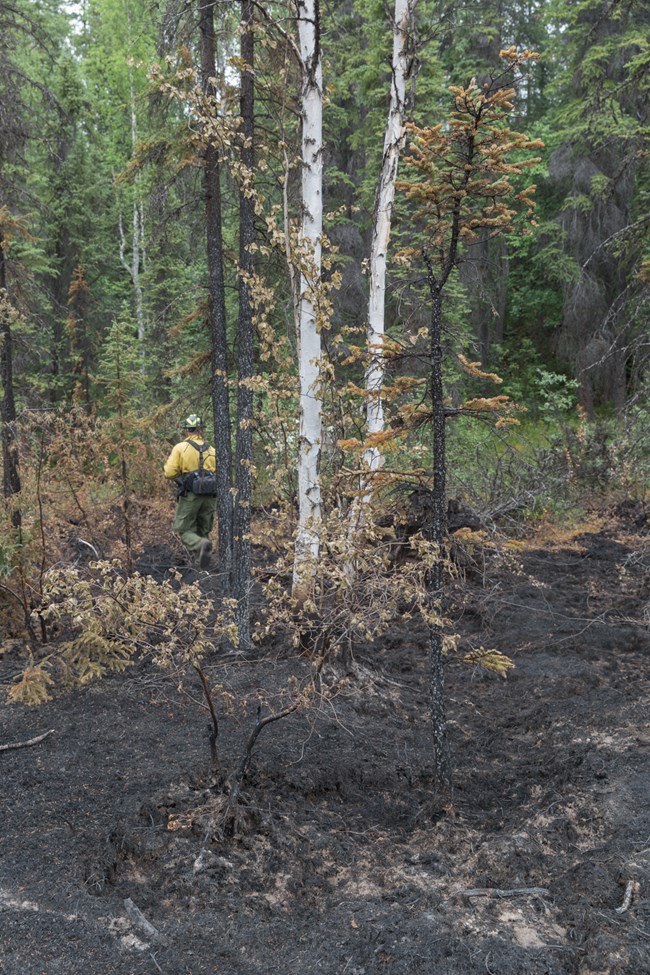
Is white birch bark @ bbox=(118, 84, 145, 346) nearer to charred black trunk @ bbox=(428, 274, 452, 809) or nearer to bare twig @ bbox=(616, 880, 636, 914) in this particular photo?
charred black trunk @ bbox=(428, 274, 452, 809)

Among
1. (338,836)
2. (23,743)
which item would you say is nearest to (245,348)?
(23,743)

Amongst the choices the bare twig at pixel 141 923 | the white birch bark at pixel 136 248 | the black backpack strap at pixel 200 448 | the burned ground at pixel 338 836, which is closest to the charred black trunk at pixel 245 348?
the burned ground at pixel 338 836

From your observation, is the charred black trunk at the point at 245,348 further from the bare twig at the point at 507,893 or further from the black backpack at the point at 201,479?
the bare twig at the point at 507,893

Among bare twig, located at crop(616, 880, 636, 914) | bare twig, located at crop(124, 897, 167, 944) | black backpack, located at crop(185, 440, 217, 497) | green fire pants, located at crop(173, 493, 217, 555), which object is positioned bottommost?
bare twig, located at crop(124, 897, 167, 944)

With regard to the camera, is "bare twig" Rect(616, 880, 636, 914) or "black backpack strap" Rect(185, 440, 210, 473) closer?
"bare twig" Rect(616, 880, 636, 914)

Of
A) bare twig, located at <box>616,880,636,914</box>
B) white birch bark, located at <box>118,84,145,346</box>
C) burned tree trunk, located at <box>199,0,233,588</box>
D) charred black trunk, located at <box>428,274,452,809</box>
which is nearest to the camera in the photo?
bare twig, located at <box>616,880,636,914</box>

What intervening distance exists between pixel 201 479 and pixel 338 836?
257 inches

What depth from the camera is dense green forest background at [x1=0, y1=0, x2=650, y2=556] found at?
8.13 metres

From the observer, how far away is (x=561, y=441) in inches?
567

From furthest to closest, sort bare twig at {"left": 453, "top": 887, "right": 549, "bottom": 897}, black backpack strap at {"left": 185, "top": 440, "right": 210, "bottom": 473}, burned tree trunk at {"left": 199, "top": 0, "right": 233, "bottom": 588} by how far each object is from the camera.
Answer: black backpack strap at {"left": 185, "top": 440, "right": 210, "bottom": 473}, burned tree trunk at {"left": 199, "top": 0, "right": 233, "bottom": 588}, bare twig at {"left": 453, "top": 887, "right": 549, "bottom": 897}

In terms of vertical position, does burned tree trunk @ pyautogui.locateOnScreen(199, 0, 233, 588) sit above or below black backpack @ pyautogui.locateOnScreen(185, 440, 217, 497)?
above

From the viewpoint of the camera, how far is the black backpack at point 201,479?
1063 cm

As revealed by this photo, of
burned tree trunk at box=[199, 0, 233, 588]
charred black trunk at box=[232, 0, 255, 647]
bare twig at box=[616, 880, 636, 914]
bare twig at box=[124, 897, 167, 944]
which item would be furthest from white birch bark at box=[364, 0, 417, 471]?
bare twig at box=[124, 897, 167, 944]

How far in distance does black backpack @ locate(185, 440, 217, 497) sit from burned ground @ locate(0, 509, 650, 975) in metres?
3.60
